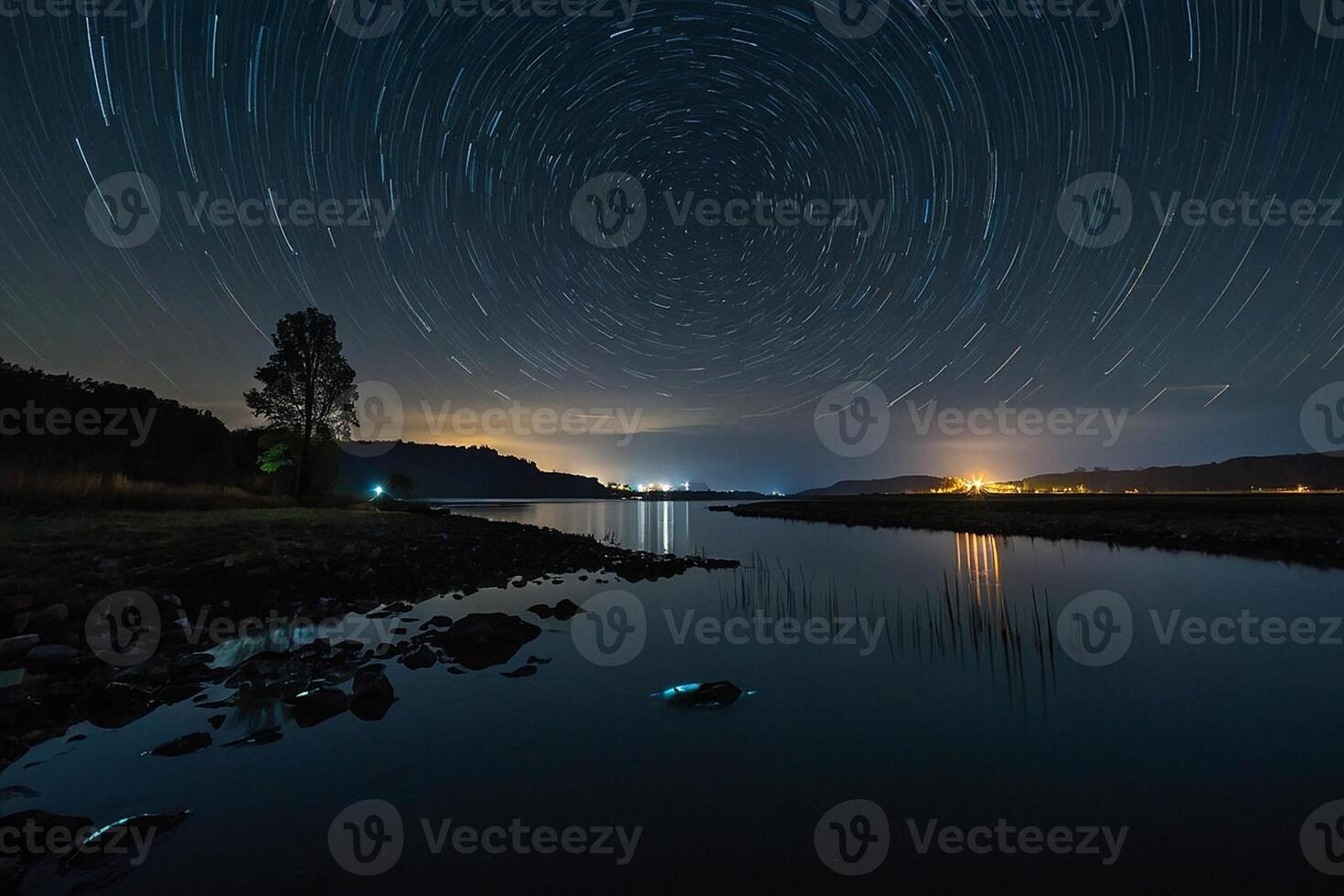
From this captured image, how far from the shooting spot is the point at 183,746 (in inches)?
241

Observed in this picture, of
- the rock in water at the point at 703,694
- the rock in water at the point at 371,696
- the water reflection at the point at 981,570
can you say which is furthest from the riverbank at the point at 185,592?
the water reflection at the point at 981,570

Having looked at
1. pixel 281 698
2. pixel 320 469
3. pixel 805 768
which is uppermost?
pixel 320 469

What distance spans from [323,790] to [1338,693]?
15676mm

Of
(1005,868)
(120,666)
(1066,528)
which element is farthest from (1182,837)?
(1066,528)

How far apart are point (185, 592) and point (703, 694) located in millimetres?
11499

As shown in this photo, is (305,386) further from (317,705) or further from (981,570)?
(981,570)

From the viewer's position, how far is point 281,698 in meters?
7.51

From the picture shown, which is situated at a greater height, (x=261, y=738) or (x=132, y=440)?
(x=132, y=440)

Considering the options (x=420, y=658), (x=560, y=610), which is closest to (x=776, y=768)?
(x=420, y=658)

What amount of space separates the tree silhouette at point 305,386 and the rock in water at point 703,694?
3680 centimetres

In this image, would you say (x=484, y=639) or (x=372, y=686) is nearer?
(x=372, y=686)

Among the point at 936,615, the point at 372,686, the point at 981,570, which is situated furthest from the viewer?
the point at 981,570

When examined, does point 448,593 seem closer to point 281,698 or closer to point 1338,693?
point 281,698

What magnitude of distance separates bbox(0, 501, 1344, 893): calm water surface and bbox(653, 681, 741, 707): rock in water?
1.14 feet
